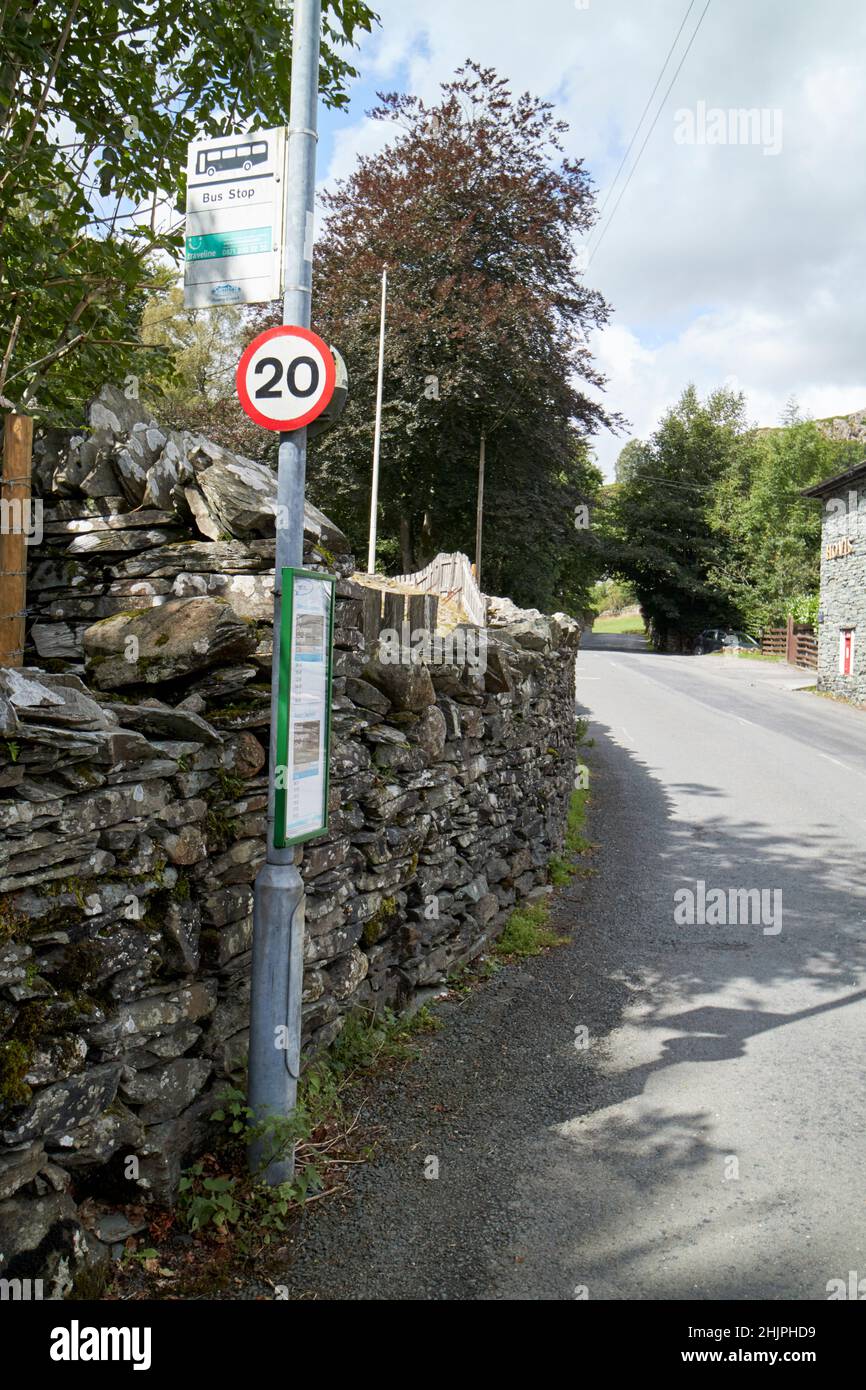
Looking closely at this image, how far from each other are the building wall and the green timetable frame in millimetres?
26892

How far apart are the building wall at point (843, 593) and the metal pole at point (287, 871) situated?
27.2 metres

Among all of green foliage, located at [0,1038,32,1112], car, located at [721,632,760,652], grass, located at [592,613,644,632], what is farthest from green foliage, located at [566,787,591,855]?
grass, located at [592,613,644,632]

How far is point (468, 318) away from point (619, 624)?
265 feet

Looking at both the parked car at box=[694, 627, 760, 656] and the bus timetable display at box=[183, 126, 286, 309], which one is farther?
the parked car at box=[694, 627, 760, 656]

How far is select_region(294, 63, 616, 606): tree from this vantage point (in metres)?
24.6

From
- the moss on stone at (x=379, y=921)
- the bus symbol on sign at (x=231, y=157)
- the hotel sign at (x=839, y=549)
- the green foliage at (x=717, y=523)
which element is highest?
the green foliage at (x=717, y=523)

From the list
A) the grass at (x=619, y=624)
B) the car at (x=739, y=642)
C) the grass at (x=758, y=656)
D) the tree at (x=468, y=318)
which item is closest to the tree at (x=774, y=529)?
the car at (x=739, y=642)

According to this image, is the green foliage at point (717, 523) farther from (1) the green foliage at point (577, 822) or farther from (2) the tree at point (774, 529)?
(1) the green foliage at point (577, 822)

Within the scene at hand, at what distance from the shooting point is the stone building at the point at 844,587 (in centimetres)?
2878

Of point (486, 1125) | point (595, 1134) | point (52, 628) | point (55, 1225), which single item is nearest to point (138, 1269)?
point (55, 1225)

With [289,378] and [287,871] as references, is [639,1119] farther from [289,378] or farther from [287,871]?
[289,378]

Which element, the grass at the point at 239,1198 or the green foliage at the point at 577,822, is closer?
the grass at the point at 239,1198

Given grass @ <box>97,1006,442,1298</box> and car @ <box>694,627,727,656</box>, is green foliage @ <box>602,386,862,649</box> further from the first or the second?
grass @ <box>97,1006,442,1298</box>

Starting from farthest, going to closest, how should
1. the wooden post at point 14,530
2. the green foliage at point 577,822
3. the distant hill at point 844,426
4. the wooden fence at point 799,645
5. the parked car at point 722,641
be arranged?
the distant hill at point 844,426 < the parked car at point 722,641 < the wooden fence at point 799,645 < the green foliage at point 577,822 < the wooden post at point 14,530
